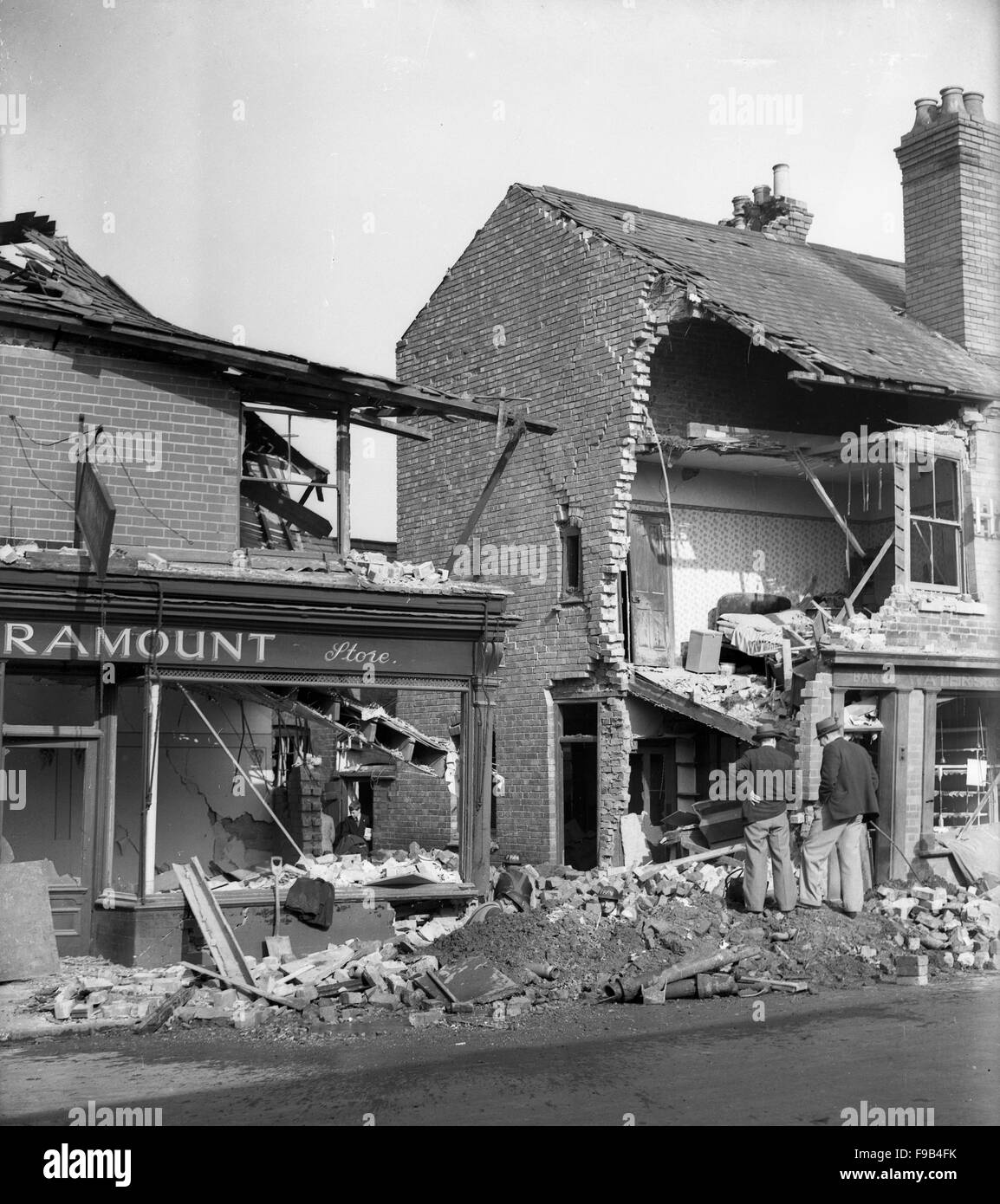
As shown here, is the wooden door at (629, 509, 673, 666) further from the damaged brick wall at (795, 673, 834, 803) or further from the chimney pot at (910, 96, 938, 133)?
the chimney pot at (910, 96, 938, 133)

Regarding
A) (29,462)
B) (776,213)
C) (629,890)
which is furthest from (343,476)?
(776,213)

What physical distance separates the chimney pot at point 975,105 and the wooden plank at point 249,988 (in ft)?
55.4

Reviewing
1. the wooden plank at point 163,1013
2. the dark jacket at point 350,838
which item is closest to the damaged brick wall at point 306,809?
the dark jacket at point 350,838

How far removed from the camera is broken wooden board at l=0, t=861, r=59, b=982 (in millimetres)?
12625

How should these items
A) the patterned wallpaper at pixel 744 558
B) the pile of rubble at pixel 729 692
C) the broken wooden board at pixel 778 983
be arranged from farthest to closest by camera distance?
the patterned wallpaper at pixel 744 558, the pile of rubble at pixel 729 692, the broken wooden board at pixel 778 983

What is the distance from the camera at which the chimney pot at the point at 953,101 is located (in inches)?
825

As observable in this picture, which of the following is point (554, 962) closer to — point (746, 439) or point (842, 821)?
point (842, 821)

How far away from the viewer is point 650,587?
20500 millimetres

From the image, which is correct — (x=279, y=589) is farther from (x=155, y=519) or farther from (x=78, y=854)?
(x=78, y=854)

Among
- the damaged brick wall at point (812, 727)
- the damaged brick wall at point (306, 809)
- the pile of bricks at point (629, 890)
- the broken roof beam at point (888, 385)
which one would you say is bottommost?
the pile of bricks at point (629, 890)

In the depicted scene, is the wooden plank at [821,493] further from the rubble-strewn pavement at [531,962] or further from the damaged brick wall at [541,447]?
the rubble-strewn pavement at [531,962]

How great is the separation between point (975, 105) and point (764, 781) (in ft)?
41.2

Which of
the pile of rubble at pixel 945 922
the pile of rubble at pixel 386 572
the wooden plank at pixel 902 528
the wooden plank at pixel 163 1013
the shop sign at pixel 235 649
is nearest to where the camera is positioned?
the wooden plank at pixel 163 1013
